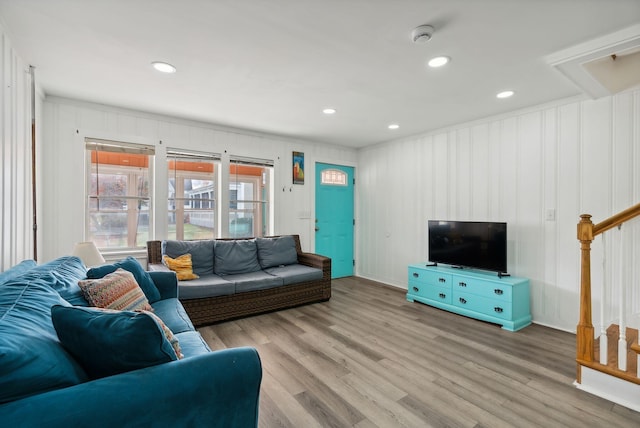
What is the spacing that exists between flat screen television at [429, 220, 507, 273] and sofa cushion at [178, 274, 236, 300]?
280cm

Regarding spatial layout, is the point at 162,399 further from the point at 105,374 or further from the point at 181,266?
the point at 181,266

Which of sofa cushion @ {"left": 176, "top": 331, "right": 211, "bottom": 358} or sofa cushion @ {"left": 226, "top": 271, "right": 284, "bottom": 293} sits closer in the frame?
sofa cushion @ {"left": 176, "top": 331, "right": 211, "bottom": 358}

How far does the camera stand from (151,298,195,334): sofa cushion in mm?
2096

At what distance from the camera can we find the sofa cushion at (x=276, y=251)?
435 cm

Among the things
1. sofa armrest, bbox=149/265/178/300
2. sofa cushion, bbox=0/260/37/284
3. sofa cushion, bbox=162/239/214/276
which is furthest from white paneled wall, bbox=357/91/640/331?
sofa cushion, bbox=0/260/37/284

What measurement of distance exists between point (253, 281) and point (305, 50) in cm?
259

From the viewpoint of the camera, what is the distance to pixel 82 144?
3.50 meters

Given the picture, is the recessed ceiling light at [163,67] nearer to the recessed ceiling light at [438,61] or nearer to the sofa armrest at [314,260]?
the recessed ceiling light at [438,61]

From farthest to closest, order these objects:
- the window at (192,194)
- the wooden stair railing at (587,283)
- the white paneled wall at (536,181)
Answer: the window at (192,194) → the white paneled wall at (536,181) → the wooden stair railing at (587,283)

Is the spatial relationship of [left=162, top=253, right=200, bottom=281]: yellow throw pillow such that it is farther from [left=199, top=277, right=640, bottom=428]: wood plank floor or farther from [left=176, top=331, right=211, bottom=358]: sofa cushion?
[left=176, top=331, right=211, bottom=358]: sofa cushion

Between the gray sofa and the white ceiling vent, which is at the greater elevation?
the white ceiling vent

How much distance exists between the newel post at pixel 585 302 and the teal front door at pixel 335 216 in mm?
3767

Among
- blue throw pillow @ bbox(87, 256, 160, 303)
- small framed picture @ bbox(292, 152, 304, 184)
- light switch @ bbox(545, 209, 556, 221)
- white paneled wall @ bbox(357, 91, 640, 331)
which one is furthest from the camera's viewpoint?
small framed picture @ bbox(292, 152, 304, 184)

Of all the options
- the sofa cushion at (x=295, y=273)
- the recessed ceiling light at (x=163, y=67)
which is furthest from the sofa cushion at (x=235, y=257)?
the recessed ceiling light at (x=163, y=67)
